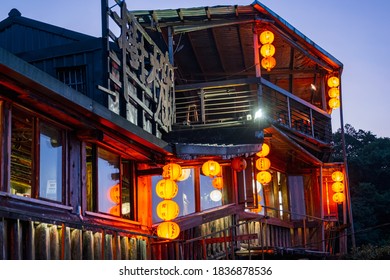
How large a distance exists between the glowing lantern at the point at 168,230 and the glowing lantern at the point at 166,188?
60 cm

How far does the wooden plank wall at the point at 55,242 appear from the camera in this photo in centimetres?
909

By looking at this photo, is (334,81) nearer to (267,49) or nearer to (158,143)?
(267,49)

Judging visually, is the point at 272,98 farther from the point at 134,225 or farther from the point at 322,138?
the point at 134,225

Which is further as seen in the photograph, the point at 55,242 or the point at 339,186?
the point at 339,186

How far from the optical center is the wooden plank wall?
9.09m

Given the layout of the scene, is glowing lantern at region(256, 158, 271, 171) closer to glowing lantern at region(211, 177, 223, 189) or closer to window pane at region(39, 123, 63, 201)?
glowing lantern at region(211, 177, 223, 189)

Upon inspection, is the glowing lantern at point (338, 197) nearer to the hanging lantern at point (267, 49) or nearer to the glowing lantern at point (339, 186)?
the glowing lantern at point (339, 186)

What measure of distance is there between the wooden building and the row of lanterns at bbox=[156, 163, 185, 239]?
3 cm

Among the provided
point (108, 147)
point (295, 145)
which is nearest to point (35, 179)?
point (108, 147)

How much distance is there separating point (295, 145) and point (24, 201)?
1176cm

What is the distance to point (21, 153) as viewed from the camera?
32.9 ft

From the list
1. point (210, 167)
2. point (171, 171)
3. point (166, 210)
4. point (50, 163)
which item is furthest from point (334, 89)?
point (50, 163)

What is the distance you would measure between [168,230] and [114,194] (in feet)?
4.95

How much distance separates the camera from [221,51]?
69.8ft
